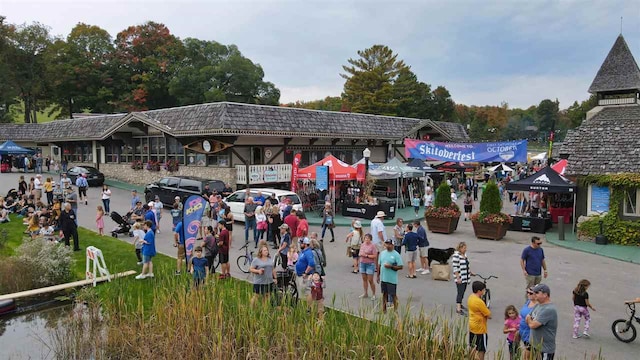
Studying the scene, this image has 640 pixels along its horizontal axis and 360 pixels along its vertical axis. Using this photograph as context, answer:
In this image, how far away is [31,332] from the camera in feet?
30.1

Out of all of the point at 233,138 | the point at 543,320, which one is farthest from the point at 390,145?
the point at 543,320

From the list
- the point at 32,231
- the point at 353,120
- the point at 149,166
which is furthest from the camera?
the point at 353,120

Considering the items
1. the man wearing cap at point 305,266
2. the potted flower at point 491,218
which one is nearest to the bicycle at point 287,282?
the man wearing cap at point 305,266

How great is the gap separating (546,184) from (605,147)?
259cm

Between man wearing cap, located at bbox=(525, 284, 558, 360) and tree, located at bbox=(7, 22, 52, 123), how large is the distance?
6542 cm

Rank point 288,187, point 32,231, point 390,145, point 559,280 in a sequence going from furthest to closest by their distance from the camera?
point 390,145 → point 288,187 → point 32,231 → point 559,280

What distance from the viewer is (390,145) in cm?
3662

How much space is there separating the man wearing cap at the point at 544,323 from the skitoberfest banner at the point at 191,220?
331 inches

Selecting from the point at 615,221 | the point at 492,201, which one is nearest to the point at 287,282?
the point at 492,201

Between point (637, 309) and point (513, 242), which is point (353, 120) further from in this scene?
point (637, 309)

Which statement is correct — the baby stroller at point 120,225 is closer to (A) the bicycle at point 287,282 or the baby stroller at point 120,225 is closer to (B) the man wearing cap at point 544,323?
(A) the bicycle at point 287,282

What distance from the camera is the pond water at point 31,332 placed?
8.25 m

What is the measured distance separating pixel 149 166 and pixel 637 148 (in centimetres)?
2613

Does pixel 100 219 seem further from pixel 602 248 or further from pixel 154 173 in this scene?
pixel 602 248
